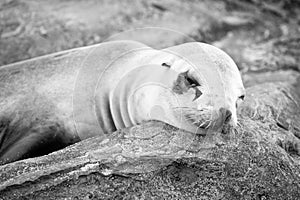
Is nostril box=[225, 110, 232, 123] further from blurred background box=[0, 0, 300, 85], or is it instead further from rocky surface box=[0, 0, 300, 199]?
blurred background box=[0, 0, 300, 85]

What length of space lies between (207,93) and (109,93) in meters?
0.80

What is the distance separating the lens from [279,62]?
5.68 meters

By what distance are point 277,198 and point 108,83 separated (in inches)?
52.7

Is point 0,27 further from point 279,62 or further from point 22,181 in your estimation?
point 22,181

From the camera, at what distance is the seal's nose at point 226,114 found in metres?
2.79

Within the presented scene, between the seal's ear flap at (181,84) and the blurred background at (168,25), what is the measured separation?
85.3 inches

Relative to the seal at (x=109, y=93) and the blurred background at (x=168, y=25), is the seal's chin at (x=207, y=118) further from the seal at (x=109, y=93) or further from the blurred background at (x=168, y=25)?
the blurred background at (x=168, y=25)

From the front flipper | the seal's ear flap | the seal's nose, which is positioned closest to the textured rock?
the seal's nose

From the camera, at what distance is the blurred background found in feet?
18.2

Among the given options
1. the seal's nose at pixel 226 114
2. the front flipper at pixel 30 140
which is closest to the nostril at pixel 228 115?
the seal's nose at pixel 226 114

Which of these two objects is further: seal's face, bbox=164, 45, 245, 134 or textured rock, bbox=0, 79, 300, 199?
seal's face, bbox=164, 45, 245, 134

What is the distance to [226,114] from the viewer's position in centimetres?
282

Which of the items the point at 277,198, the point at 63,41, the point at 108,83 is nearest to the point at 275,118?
the point at 277,198

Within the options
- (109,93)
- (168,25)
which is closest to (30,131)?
(109,93)
